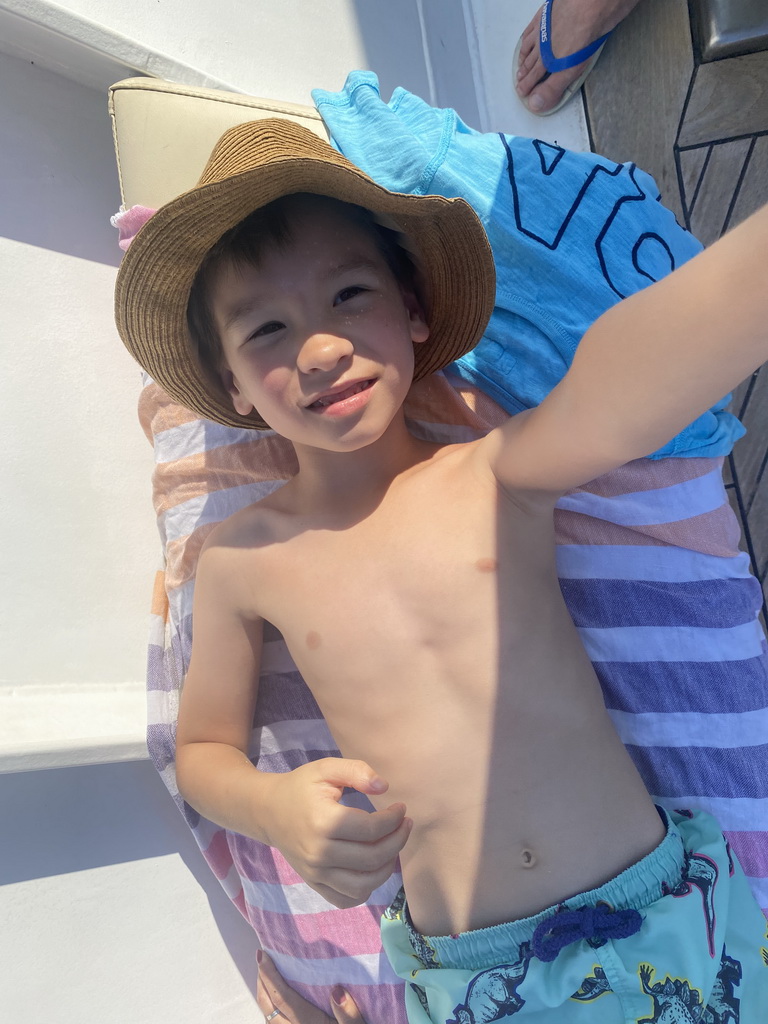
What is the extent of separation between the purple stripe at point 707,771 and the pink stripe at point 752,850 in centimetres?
7

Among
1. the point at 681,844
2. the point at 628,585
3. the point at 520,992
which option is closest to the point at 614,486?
the point at 628,585

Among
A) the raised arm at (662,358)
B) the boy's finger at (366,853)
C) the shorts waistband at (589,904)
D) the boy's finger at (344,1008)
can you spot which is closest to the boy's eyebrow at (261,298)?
the raised arm at (662,358)

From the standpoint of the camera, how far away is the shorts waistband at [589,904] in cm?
118

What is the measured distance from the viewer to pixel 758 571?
1.87m

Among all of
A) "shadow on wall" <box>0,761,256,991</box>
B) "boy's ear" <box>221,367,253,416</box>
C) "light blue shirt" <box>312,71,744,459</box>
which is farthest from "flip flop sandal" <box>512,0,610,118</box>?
"shadow on wall" <box>0,761,256,991</box>

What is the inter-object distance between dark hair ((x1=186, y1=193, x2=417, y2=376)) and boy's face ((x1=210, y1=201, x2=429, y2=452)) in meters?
0.01

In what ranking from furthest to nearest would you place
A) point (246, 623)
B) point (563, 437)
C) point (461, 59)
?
point (461, 59) < point (246, 623) < point (563, 437)

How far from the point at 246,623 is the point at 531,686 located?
0.54 m

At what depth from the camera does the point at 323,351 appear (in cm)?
109

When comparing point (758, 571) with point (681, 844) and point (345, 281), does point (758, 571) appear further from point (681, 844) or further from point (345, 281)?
point (345, 281)

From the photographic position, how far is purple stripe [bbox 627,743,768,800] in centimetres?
142

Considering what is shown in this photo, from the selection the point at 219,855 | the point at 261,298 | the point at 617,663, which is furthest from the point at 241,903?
the point at 261,298

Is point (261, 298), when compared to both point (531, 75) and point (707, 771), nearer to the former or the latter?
point (707, 771)

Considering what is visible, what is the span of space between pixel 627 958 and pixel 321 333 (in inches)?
39.9
